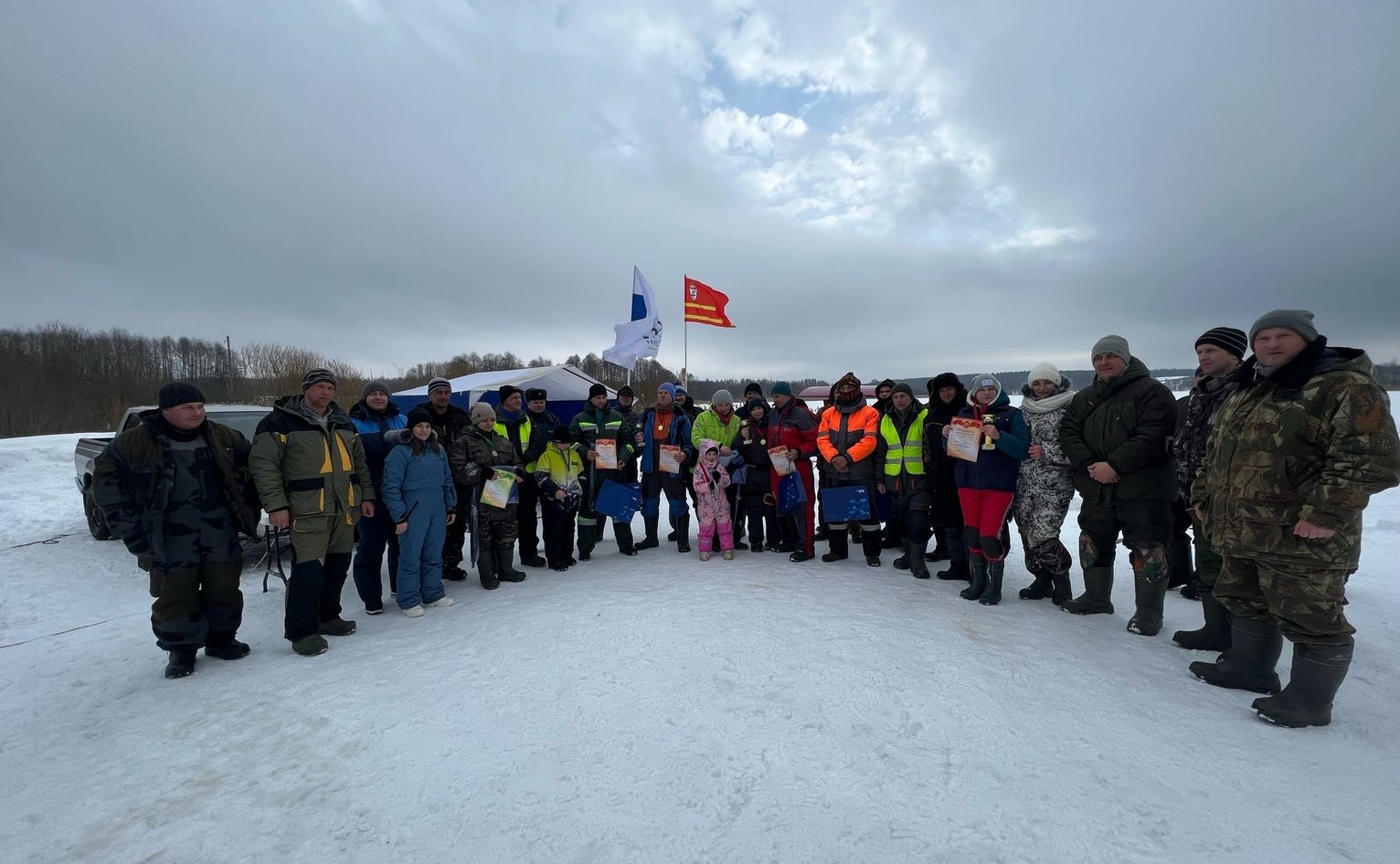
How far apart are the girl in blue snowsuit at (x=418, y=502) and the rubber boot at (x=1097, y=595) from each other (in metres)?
5.28

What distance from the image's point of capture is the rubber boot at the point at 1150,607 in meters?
3.90

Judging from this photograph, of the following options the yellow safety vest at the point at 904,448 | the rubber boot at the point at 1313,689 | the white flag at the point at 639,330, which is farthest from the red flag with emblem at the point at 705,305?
the rubber boot at the point at 1313,689

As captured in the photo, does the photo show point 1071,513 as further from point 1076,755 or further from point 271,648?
point 271,648

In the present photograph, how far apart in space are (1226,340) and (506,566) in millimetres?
6182

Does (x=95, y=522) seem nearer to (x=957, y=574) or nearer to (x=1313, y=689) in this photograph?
(x=957, y=574)

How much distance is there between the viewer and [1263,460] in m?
2.85

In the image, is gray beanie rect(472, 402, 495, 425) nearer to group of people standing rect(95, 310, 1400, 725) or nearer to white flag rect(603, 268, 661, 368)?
group of people standing rect(95, 310, 1400, 725)

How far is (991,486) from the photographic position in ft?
14.6

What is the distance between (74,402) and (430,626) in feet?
134

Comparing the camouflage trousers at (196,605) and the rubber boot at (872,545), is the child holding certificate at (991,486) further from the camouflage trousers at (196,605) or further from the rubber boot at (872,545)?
the camouflage trousers at (196,605)

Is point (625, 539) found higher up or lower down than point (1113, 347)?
lower down

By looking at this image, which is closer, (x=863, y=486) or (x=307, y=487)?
(x=307, y=487)

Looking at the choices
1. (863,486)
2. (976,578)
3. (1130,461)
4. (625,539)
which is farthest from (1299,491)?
(625,539)

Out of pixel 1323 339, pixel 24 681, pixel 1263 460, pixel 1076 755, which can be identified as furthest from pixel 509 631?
pixel 1323 339
